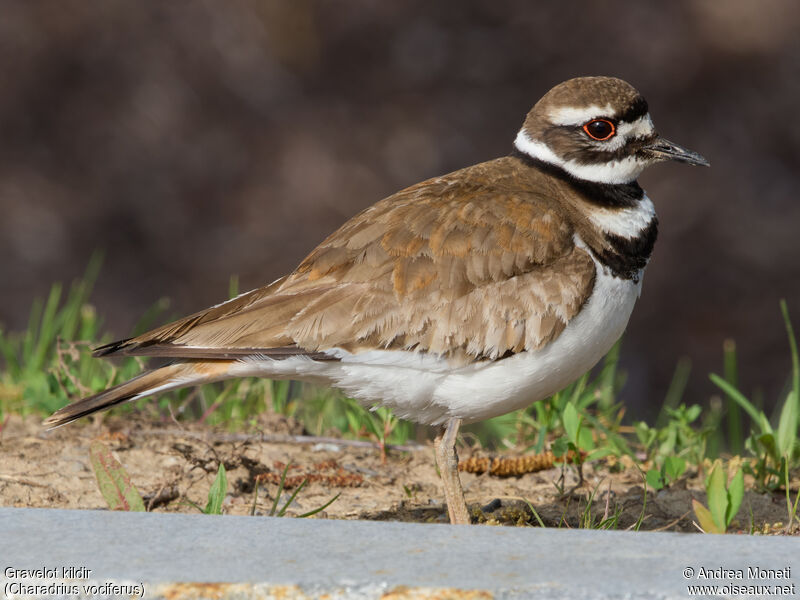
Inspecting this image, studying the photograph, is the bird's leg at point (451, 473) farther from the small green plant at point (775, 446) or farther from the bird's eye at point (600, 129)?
the bird's eye at point (600, 129)

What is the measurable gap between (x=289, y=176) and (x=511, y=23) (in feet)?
7.73

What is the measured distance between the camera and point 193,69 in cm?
988

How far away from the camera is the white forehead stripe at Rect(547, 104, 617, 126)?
4.06 meters

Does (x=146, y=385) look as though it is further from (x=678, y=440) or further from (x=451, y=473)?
(x=678, y=440)

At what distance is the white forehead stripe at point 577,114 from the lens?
13.3 ft

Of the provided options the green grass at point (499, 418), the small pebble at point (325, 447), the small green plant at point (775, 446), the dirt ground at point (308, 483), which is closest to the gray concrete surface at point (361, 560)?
the dirt ground at point (308, 483)

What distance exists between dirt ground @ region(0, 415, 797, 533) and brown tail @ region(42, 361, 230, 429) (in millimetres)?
363

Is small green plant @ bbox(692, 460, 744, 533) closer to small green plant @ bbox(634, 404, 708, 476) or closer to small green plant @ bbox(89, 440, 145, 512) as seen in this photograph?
small green plant @ bbox(634, 404, 708, 476)

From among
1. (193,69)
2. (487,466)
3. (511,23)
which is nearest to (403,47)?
(511,23)

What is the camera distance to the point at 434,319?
3.57 metres

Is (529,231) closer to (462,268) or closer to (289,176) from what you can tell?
(462,268)

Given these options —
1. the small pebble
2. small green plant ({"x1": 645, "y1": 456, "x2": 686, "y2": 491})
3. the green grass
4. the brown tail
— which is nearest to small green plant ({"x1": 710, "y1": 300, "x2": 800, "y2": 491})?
the green grass

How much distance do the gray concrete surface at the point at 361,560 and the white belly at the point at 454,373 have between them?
950 mm

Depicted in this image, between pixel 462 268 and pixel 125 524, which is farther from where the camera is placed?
pixel 462 268
